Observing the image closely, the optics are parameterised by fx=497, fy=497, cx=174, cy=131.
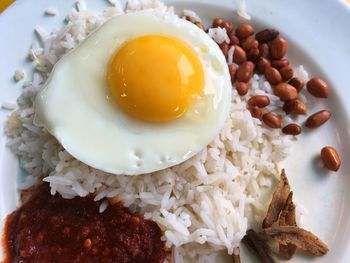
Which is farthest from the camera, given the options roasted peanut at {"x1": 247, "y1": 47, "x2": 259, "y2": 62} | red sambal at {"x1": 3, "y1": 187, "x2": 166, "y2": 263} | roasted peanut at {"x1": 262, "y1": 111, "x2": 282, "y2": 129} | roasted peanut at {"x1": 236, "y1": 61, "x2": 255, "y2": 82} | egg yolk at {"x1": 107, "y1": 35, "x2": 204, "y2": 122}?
roasted peanut at {"x1": 247, "y1": 47, "x2": 259, "y2": 62}

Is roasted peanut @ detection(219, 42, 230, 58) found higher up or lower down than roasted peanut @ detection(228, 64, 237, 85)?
higher up

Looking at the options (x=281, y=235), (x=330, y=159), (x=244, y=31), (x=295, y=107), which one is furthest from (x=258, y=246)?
(x=244, y=31)

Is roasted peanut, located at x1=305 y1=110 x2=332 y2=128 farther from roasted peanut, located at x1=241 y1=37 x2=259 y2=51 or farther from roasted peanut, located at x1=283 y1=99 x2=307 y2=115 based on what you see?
roasted peanut, located at x1=241 y1=37 x2=259 y2=51

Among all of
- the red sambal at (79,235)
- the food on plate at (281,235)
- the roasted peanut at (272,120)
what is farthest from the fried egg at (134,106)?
the food on plate at (281,235)

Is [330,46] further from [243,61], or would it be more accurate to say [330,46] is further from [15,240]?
[15,240]

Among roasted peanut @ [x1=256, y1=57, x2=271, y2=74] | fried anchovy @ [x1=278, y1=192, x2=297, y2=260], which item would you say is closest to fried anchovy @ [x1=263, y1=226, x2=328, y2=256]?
fried anchovy @ [x1=278, y1=192, x2=297, y2=260]

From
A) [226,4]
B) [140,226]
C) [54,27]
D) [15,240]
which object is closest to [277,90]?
[226,4]

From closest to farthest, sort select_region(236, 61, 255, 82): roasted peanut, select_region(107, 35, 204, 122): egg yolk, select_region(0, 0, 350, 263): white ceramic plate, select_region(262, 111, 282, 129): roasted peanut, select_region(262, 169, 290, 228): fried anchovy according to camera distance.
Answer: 1. select_region(107, 35, 204, 122): egg yolk
2. select_region(262, 169, 290, 228): fried anchovy
3. select_region(0, 0, 350, 263): white ceramic plate
4. select_region(262, 111, 282, 129): roasted peanut
5. select_region(236, 61, 255, 82): roasted peanut
